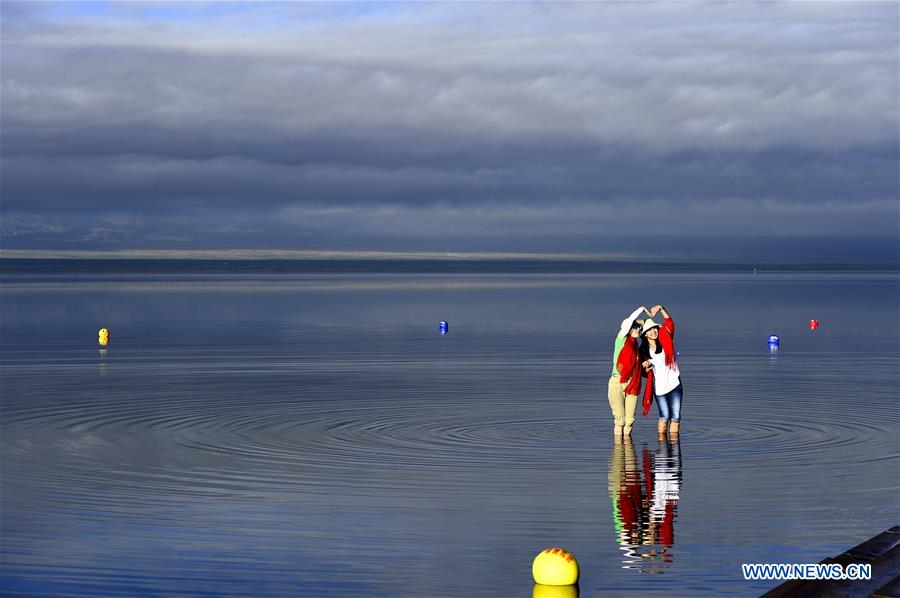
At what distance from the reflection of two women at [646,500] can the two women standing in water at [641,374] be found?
1.88 feet

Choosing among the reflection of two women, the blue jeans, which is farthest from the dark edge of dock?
the blue jeans

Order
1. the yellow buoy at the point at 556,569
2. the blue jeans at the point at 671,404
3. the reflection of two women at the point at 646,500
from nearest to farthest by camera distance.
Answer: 1. the yellow buoy at the point at 556,569
2. the reflection of two women at the point at 646,500
3. the blue jeans at the point at 671,404

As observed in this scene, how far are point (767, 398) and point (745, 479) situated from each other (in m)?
11.7

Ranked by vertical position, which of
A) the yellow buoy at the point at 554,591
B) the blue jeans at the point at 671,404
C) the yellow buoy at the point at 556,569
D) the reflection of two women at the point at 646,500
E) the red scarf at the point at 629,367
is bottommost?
the reflection of two women at the point at 646,500

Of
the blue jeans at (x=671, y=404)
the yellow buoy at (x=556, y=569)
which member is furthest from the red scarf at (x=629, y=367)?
the yellow buoy at (x=556, y=569)

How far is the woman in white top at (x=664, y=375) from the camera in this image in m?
24.6

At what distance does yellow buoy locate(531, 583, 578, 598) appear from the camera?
13.4 meters

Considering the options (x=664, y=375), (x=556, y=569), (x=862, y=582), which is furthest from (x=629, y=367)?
(x=862, y=582)

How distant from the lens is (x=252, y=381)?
3572cm

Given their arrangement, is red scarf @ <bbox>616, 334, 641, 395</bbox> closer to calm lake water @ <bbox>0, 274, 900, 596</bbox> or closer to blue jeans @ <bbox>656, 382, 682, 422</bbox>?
blue jeans @ <bbox>656, 382, 682, 422</bbox>

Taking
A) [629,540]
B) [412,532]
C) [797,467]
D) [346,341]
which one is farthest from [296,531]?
[346,341]

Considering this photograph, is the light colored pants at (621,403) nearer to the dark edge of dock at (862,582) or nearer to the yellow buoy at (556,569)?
the dark edge of dock at (862,582)

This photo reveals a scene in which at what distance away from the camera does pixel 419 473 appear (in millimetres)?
20516

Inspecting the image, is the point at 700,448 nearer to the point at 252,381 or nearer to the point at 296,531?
the point at 296,531
